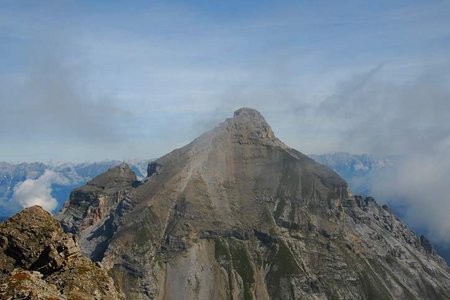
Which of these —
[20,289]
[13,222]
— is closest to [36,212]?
[13,222]

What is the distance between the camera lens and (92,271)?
6506cm

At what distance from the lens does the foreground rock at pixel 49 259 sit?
61.7 meters

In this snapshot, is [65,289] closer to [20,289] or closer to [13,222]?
[20,289]

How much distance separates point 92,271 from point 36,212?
1358cm

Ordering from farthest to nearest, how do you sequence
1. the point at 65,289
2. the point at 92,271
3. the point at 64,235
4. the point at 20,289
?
1. the point at 64,235
2. the point at 92,271
3. the point at 65,289
4. the point at 20,289

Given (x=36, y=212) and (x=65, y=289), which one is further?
(x=36, y=212)

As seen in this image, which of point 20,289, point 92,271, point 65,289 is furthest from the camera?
point 92,271

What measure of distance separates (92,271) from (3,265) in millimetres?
10903

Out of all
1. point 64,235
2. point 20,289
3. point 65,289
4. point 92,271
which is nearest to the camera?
point 20,289

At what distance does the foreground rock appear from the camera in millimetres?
61719

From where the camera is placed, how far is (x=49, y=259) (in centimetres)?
6662

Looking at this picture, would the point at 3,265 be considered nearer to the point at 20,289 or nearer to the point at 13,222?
the point at 13,222

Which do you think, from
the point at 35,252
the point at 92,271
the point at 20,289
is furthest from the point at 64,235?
the point at 20,289

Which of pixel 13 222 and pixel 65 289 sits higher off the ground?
pixel 13 222
